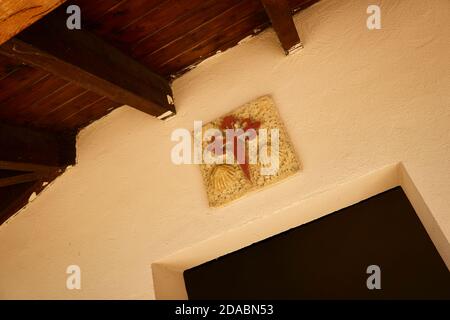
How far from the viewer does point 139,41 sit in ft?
4.55

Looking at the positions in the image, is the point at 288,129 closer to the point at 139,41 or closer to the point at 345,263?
the point at 139,41

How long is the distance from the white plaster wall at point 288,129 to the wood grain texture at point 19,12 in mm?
814

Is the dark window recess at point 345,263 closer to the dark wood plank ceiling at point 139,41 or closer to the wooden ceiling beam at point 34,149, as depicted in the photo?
the wooden ceiling beam at point 34,149

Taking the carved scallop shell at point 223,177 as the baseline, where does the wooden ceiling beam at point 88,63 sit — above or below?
above

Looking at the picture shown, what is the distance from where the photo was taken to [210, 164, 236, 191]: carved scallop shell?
4.31 ft

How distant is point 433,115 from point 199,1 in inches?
34.1

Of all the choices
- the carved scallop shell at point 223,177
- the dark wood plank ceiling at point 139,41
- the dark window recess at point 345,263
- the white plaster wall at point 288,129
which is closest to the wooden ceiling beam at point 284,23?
the white plaster wall at point 288,129

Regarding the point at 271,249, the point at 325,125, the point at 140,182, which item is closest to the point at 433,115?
the point at 325,125

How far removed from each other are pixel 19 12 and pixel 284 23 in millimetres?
854

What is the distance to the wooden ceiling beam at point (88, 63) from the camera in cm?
103

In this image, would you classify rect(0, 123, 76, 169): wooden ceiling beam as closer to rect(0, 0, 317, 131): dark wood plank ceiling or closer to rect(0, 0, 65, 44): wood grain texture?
rect(0, 0, 317, 131): dark wood plank ceiling

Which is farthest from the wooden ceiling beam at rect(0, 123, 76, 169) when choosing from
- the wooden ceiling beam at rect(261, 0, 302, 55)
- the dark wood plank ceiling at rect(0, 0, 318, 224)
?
the wooden ceiling beam at rect(261, 0, 302, 55)

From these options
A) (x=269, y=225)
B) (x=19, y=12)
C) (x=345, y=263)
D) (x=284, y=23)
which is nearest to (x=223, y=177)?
(x=269, y=225)
